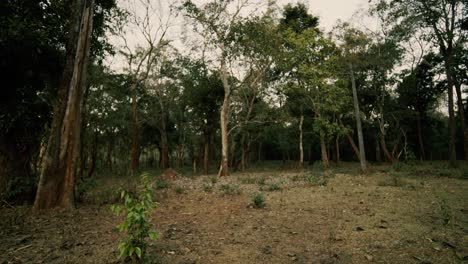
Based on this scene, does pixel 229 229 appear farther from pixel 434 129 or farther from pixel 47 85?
pixel 434 129

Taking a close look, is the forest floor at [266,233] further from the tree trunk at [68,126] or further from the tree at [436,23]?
the tree at [436,23]

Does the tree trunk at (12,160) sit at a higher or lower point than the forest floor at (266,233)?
higher

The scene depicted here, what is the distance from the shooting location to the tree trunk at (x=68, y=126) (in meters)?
6.20

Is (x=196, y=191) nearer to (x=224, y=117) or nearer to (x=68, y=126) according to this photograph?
(x=68, y=126)

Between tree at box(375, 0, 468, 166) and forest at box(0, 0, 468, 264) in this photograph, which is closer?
forest at box(0, 0, 468, 264)

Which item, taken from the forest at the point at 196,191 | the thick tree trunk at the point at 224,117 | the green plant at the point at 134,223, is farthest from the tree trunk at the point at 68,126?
the thick tree trunk at the point at 224,117

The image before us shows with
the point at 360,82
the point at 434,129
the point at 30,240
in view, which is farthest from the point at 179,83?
the point at 434,129

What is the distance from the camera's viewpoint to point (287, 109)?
24.6m

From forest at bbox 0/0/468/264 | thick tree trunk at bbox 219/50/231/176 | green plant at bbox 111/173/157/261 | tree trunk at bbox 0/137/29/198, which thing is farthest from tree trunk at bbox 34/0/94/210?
thick tree trunk at bbox 219/50/231/176

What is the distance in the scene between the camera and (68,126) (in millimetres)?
6336

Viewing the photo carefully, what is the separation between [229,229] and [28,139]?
26.1ft

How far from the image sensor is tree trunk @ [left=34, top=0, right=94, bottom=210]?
6199mm

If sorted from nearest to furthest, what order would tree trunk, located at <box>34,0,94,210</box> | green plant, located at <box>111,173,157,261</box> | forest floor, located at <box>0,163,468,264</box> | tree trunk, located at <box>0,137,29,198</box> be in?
green plant, located at <box>111,173,157,261</box> → forest floor, located at <box>0,163,468,264</box> → tree trunk, located at <box>34,0,94,210</box> → tree trunk, located at <box>0,137,29,198</box>

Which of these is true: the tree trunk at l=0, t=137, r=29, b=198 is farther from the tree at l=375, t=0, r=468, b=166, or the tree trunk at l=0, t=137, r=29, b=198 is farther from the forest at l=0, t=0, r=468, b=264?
the tree at l=375, t=0, r=468, b=166
